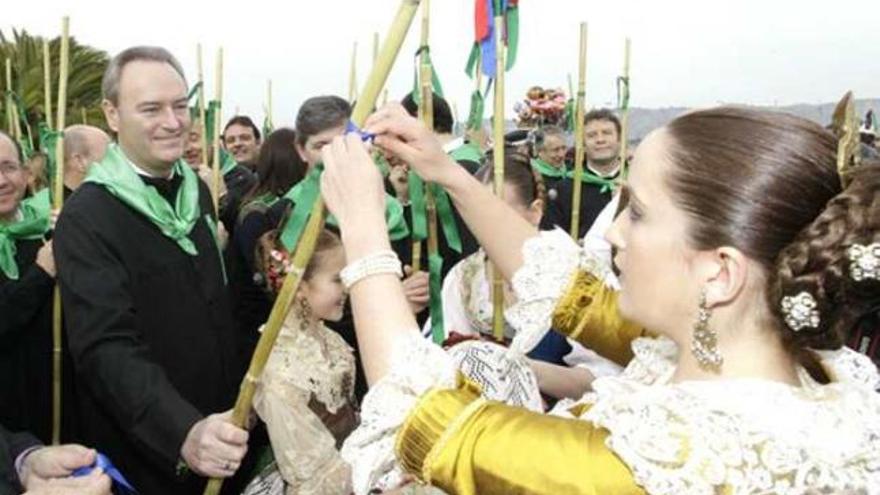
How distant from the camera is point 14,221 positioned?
3375 millimetres

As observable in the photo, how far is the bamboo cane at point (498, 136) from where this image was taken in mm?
2070

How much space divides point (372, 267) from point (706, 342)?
0.48 metres

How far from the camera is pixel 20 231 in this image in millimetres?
3230

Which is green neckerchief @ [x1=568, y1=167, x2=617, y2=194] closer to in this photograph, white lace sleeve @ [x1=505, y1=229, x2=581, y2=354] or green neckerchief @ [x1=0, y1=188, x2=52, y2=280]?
green neckerchief @ [x1=0, y1=188, x2=52, y2=280]

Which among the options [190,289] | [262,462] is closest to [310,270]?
[190,289]

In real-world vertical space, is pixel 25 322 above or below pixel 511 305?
below

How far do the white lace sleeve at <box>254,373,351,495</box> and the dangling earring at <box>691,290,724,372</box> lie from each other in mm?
1287

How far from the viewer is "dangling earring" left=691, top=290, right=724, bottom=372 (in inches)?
52.7

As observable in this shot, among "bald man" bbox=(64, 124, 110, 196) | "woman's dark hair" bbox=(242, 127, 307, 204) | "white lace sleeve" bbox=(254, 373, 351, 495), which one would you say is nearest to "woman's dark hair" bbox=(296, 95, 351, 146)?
"woman's dark hair" bbox=(242, 127, 307, 204)

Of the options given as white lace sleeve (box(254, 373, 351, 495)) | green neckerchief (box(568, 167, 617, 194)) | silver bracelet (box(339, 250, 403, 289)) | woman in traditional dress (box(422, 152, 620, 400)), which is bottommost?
green neckerchief (box(568, 167, 617, 194))

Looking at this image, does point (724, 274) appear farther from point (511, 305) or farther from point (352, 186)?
point (511, 305)

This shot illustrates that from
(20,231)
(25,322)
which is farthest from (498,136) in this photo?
(20,231)

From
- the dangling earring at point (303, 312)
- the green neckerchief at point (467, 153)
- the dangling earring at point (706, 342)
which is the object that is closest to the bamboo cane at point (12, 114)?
the green neckerchief at point (467, 153)

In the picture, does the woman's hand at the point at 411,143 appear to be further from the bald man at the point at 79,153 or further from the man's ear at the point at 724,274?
the bald man at the point at 79,153
